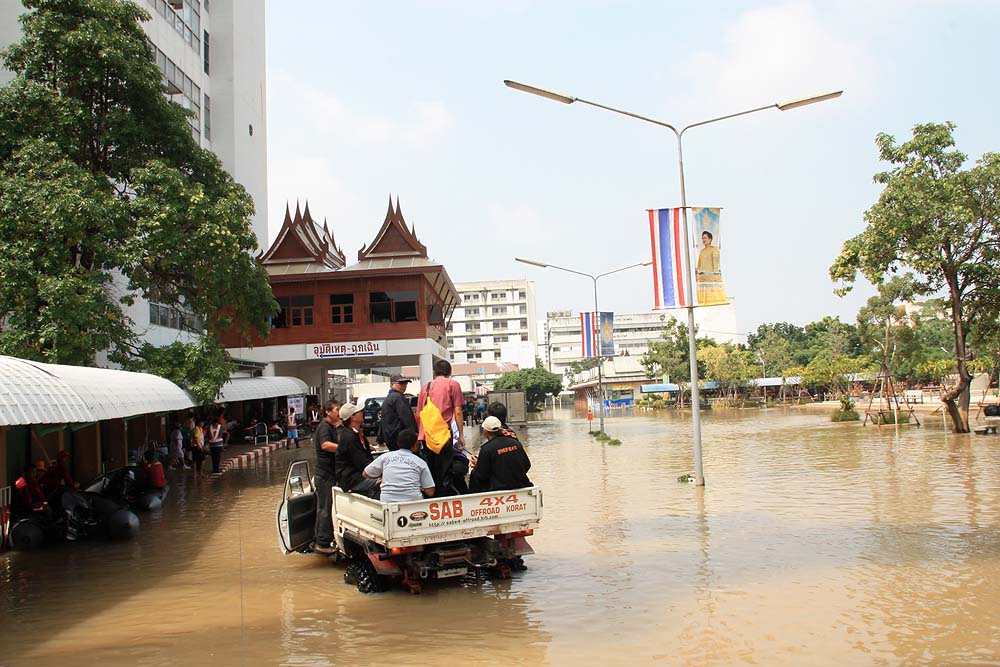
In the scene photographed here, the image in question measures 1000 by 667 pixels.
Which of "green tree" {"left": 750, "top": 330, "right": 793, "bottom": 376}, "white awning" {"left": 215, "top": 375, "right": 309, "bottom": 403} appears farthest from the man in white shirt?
"green tree" {"left": 750, "top": 330, "right": 793, "bottom": 376}

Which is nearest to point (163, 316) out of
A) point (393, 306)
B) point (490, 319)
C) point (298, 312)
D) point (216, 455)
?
point (298, 312)

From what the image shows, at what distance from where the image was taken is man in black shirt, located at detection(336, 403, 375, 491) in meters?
9.89

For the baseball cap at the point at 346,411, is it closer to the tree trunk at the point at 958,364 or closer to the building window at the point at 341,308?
the tree trunk at the point at 958,364

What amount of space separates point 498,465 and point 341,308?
32094mm

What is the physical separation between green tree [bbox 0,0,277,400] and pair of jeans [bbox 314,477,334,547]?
31.7ft

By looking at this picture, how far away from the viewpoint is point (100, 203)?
699 inches

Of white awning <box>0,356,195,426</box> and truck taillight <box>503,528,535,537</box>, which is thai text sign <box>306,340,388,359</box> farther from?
truck taillight <box>503,528,535,537</box>

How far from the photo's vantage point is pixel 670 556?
10.1 meters

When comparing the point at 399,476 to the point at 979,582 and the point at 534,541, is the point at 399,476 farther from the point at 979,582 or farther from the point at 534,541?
the point at 979,582

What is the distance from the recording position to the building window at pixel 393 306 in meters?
40.2

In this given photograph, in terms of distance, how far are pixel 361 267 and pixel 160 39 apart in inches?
531

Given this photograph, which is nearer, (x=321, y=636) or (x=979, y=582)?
(x=321, y=636)

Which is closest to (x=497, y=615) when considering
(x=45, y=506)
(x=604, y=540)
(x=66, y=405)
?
(x=604, y=540)

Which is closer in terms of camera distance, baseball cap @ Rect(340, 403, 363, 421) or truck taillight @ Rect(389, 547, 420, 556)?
truck taillight @ Rect(389, 547, 420, 556)
